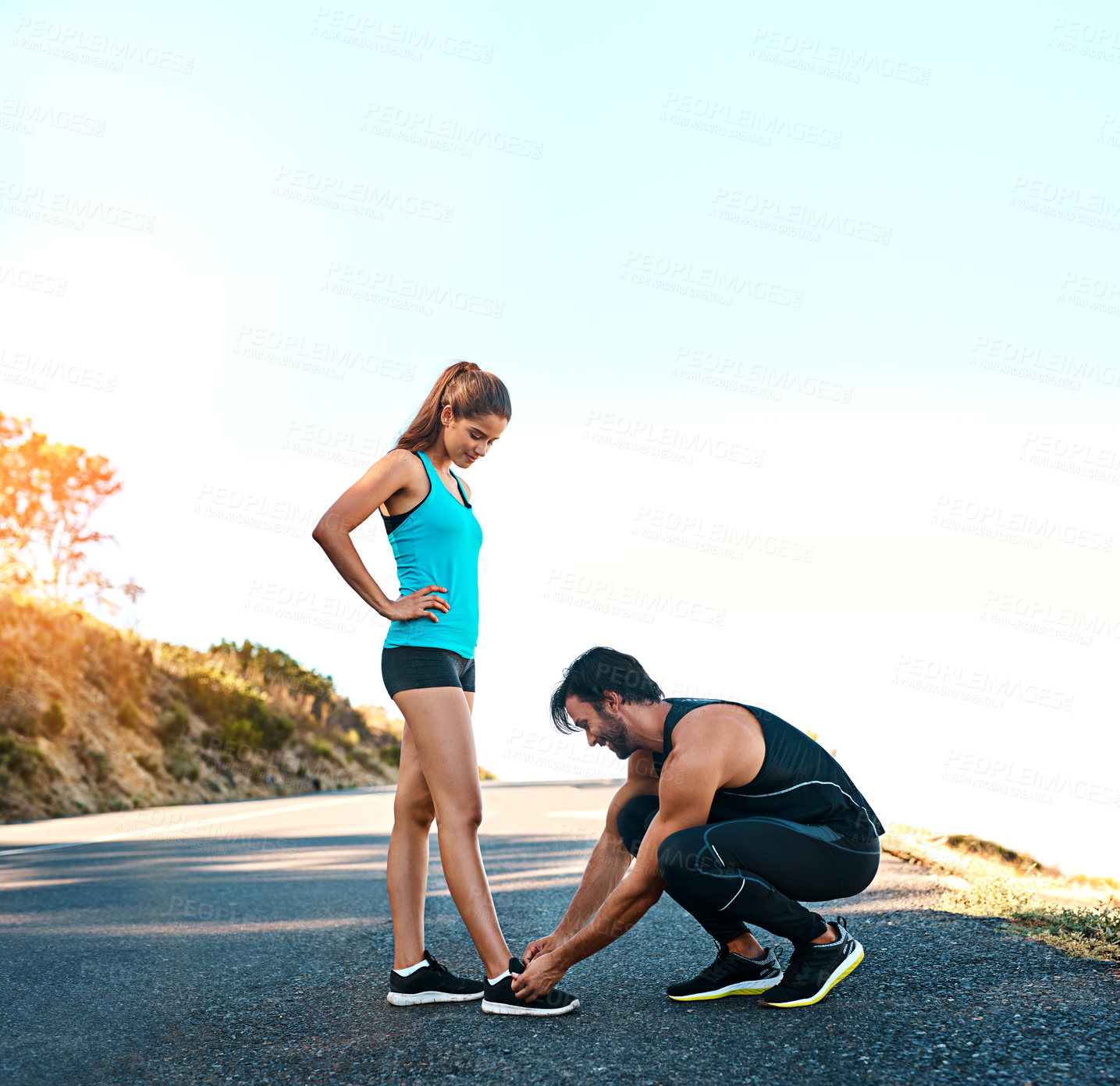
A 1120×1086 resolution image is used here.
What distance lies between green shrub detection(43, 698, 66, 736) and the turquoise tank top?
15.0 meters

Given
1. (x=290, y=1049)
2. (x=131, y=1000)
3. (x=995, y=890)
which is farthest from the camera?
(x=995, y=890)

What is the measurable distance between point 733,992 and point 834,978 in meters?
0.33

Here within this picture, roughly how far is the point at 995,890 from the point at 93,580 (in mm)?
24831

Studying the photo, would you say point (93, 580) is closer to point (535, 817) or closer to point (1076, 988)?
point (535, 817)

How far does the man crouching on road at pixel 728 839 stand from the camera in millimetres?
2844

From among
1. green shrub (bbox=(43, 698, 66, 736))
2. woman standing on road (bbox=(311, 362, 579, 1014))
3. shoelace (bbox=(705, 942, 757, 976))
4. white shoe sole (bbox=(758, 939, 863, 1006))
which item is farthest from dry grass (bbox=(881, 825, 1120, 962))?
green shrub (bbox=(43, 698, 66, 736))

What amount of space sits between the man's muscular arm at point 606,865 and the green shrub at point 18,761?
13.0m

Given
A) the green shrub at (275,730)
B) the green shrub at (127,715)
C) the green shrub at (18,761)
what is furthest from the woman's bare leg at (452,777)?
the green shrub at (275,730)

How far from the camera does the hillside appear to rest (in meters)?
A: 15.1

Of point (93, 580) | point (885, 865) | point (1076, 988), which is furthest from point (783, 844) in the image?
point (93, 580)

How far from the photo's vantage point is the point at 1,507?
992 inches

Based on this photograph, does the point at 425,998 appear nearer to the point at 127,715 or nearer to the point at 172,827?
the point at 172,827

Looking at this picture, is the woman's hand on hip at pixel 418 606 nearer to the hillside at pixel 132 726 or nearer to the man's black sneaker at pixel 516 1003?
the man's black sneaker at pixel 516 1003

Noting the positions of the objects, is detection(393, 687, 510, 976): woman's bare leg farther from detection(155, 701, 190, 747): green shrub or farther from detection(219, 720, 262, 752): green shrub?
detection(219, 720, 262, 752): green shrub
